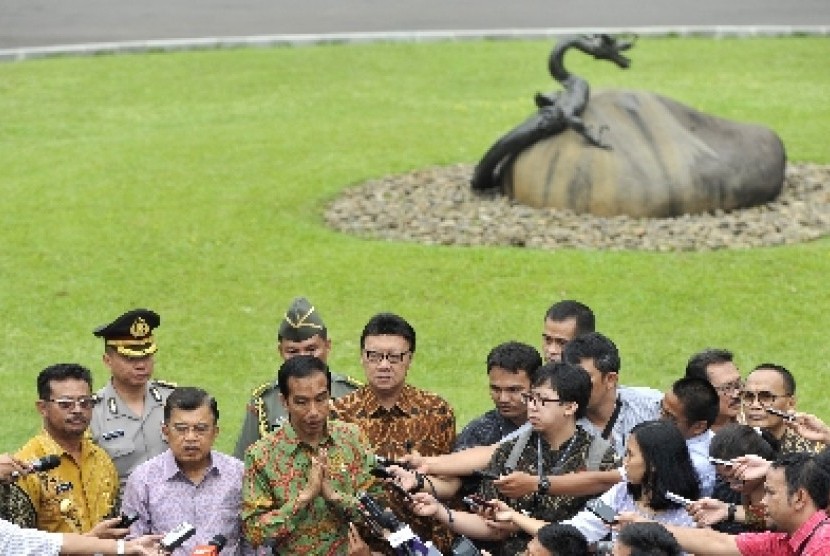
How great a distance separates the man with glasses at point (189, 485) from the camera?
9.98 meters

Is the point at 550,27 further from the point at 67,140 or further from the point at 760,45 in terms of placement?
the point at 67,140

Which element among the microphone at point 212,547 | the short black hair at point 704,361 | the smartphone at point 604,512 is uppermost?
the short black hair at point 704,361

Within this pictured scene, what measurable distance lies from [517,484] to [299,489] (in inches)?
45.4

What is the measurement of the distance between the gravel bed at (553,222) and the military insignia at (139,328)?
9.11 meters

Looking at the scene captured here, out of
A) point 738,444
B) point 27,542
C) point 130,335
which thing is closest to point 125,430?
point 130,335

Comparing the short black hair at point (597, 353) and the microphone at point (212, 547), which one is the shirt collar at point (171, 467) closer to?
the microphone at point (212, 547)

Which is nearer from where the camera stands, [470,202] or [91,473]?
[91,473]

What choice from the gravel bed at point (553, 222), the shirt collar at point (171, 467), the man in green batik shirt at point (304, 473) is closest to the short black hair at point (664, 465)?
the man in green batik shirt at point (304, 473)

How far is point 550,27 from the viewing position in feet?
112

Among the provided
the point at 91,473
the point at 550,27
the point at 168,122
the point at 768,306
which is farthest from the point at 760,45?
the point at 91,473

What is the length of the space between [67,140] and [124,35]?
8887mm

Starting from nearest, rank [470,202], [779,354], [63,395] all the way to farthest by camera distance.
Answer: [63,395]
[779,354]
[470,202]

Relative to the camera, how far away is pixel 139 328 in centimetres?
1128

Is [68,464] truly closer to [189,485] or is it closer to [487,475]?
[189,485]
